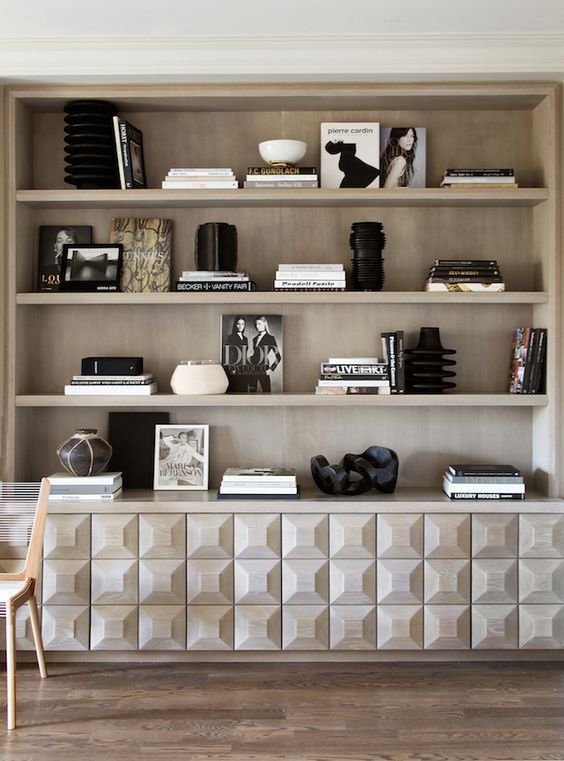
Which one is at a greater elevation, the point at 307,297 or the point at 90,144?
the point at 90,144

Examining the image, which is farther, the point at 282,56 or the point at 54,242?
the point at 54,242

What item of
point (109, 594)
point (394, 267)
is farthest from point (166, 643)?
point (394, 267)

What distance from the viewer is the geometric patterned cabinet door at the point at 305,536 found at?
314 cm

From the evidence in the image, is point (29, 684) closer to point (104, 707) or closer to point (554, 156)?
point (104, 707)

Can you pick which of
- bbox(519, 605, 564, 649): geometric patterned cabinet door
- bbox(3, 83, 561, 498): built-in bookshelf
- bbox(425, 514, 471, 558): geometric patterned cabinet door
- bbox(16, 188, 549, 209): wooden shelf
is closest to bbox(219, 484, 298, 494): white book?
bbox(3, 83, 561, 498): built-in bookshelf

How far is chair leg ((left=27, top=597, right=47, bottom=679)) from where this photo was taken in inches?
117

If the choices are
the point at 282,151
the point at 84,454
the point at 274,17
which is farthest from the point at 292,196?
the point at 84,454

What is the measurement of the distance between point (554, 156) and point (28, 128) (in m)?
2.27

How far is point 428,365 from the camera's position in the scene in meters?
3.36

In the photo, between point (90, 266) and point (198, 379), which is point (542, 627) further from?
point (90, 266)

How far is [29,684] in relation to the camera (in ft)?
9.84

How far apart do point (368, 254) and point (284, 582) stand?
1.40 metres

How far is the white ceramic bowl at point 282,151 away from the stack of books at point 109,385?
3.55 ft

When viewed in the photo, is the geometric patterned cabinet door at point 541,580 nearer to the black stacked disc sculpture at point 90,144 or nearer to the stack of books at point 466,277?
the stack of books at point 466,277
